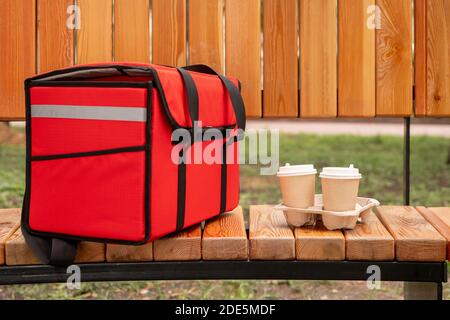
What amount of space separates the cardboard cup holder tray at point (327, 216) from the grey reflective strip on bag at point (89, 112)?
1.80ft

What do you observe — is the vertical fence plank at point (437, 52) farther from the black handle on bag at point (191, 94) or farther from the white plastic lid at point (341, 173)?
the black handle on bag at point (191, 94)

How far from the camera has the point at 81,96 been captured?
167 centimetres

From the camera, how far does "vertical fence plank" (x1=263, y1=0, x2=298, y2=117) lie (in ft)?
7.70

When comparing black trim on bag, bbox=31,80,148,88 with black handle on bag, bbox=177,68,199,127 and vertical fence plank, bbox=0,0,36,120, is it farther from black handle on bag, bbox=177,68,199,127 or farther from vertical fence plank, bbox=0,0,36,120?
vertical fence plank, bbox=0,0,36,120

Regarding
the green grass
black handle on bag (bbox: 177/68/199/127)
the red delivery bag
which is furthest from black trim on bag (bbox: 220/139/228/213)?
the green grass

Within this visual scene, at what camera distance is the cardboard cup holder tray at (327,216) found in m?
1.85

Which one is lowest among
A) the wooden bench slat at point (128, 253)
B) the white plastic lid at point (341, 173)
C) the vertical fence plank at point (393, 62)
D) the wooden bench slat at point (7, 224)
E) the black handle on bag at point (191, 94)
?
the wooden bench slat at point (128, 253)

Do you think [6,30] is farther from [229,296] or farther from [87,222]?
[229,296]

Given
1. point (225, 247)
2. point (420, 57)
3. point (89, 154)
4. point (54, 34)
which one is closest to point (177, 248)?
point (225, 247)

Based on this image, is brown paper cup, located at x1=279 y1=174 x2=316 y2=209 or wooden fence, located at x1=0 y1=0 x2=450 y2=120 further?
wooden fence, located at x1=0 y1=0 x2=450 y2=120

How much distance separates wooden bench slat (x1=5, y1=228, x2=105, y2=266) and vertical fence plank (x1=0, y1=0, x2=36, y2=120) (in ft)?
2.35

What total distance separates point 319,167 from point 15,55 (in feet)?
11.0

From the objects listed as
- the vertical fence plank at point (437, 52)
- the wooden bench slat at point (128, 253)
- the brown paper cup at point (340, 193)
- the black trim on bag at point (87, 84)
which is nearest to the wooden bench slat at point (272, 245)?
the brown paper cup at point (340, 193)
